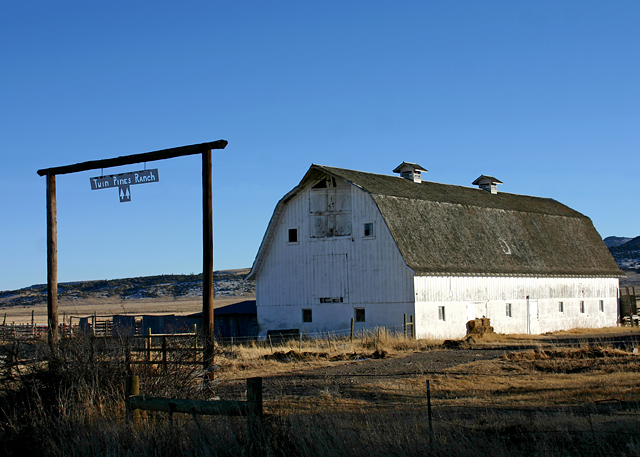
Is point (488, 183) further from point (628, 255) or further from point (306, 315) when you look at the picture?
point (628, 255)

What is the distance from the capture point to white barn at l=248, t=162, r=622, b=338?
35125 millimetres

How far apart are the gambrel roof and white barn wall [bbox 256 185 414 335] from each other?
596mm

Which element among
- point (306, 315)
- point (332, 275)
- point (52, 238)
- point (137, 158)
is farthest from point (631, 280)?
point (137, 158)

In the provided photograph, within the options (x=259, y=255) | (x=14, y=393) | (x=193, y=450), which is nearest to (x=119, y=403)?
(x=14, y=393)

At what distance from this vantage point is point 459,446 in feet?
29.5

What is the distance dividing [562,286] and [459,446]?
37.3 m

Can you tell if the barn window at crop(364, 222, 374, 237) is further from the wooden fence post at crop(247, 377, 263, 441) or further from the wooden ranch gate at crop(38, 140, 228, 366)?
the wooden fence post at crop(247, 377, 263, 441)

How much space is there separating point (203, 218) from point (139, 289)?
135 meters

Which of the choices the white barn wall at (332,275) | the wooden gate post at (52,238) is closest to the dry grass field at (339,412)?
the wooden gate post at (52,238)

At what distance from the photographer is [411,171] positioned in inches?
1720

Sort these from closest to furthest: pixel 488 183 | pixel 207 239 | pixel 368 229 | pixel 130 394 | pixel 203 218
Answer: pixel 130 394, pixel 207 239, pixel 203 218, pixel 368 229, pixel 488 183

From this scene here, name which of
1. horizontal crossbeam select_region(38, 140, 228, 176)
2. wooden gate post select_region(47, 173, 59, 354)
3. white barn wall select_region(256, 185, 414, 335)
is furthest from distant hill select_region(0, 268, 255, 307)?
horizontal crossbeam select_region(38, 140, 228, 176)

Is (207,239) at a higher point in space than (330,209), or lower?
lower

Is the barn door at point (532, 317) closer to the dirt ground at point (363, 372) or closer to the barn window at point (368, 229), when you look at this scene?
the dirt ground at point (363, 372)
